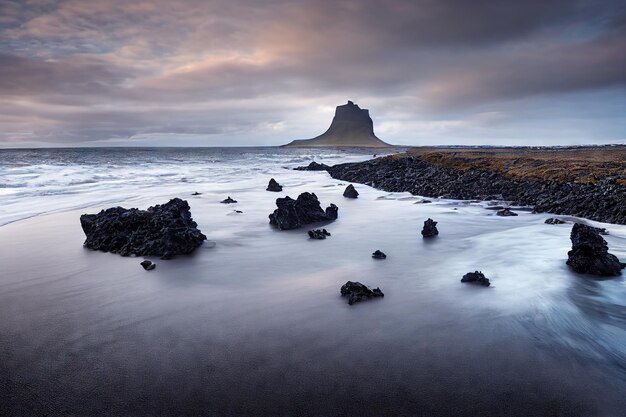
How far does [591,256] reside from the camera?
9.00 meters

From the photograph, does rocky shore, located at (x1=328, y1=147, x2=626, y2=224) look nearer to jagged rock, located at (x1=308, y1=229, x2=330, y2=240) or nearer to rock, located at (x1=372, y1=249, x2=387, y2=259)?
rock, located at (x1=372, y1=249, x2=387, y2=259)

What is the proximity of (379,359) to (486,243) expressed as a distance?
8726 mm

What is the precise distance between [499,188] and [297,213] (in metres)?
14.7

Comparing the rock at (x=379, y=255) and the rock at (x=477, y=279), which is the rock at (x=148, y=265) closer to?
the rock at (x=379, y=255)

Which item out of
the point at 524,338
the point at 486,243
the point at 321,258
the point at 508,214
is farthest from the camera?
Result: the point at 508,214

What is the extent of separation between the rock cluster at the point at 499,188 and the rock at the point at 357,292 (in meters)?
12.2

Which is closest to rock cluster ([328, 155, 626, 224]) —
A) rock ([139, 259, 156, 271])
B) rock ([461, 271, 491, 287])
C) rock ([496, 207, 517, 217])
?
rock ([496, 207, 517, 217])

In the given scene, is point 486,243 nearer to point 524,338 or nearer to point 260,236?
point 524,338

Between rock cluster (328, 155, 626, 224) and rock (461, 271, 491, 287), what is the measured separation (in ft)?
31.4

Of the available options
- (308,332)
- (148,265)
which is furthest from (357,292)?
(148,265)

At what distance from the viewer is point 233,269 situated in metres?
9.77

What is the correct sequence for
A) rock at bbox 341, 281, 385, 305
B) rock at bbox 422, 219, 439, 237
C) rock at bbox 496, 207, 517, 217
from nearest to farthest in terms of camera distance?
rock at bbox 341, 281, 385, 305, rock at bbox 422, 219, 439, 237, rock at bbox 496, 207, 517, 217

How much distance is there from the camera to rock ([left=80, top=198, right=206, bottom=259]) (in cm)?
1078

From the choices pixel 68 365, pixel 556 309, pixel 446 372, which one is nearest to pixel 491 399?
pixel 446 372
